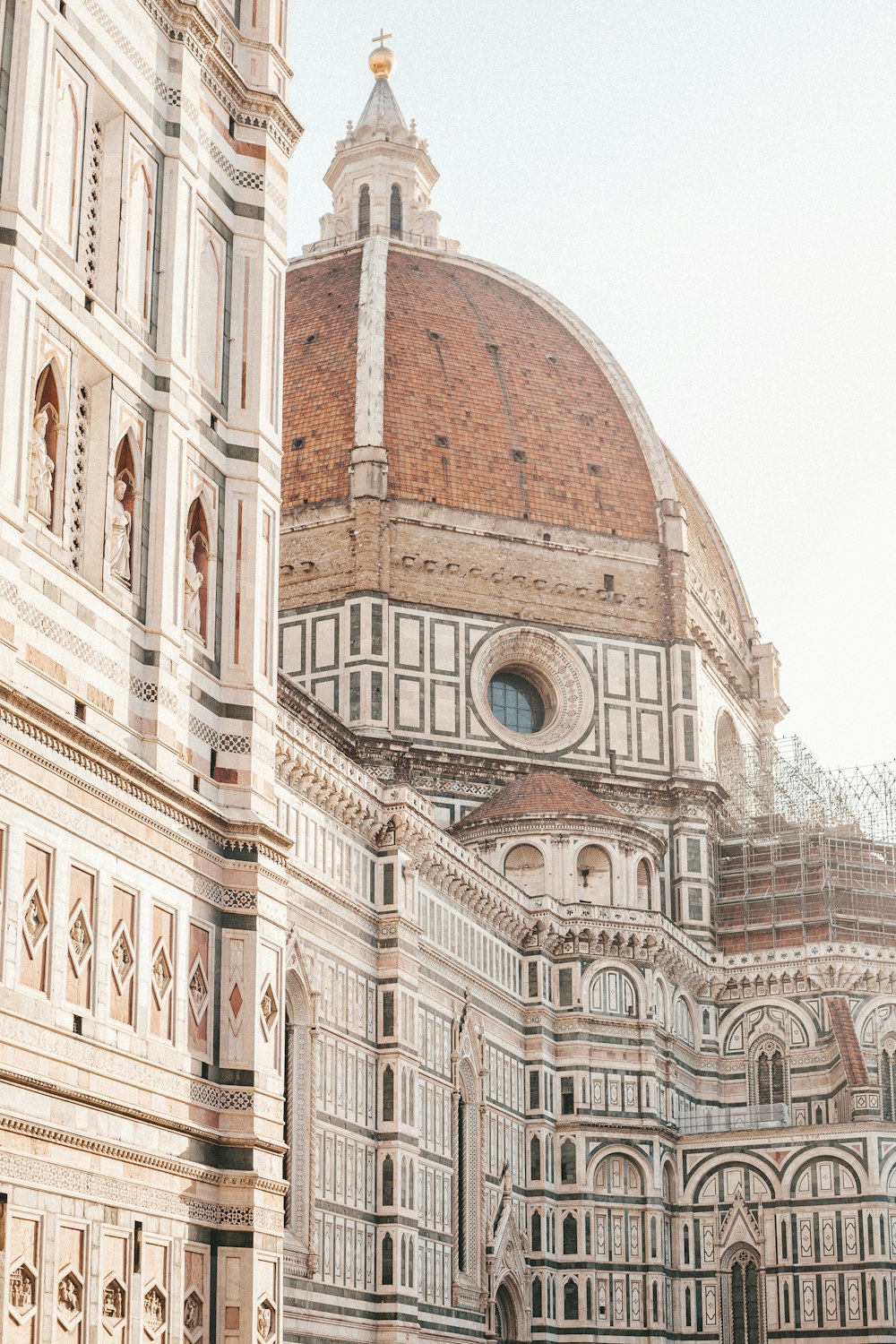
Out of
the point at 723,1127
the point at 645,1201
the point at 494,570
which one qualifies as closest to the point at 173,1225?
the point at 645,1201

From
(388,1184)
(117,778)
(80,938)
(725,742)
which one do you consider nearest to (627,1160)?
(388,1184)

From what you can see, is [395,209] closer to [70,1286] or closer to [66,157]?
[66,157]

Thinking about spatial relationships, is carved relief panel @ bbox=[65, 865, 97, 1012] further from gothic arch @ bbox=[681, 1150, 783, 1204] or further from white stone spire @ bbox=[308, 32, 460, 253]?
white stone spire @ bbox=[308, 32, 460, 253]

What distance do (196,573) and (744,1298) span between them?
120 feet

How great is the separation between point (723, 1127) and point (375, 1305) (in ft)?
49.5

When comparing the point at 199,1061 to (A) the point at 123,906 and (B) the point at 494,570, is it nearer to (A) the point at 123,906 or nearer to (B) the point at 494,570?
(A) the point at 123,906

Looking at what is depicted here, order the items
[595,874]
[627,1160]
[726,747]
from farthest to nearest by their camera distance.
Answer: [726,747], [595,874], [627,1160]

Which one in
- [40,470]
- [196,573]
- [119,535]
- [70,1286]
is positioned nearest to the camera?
[70,1286]

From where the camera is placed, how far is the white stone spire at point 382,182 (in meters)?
68.4

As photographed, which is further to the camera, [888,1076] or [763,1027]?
[763,1027]

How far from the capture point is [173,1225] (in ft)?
40.0

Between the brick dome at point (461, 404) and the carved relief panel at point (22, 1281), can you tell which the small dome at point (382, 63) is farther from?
the carved relief panel at point (22, 1281)

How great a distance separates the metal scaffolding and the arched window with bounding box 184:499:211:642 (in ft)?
130

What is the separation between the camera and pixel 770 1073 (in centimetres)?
5069
